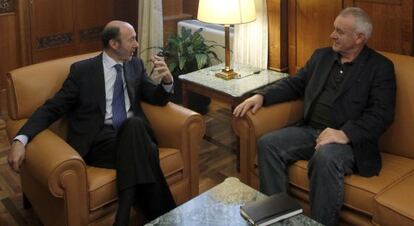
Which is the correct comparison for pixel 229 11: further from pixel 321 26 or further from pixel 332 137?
pixel 332 137

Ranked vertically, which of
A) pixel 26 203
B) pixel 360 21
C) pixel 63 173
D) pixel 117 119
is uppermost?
pixel 360 21

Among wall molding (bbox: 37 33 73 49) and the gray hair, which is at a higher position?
the gray hair

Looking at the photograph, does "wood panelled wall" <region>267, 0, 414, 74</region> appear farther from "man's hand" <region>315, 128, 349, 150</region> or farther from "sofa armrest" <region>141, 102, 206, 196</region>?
"sofa armrest" <region>141, 102, 206, 196</region>

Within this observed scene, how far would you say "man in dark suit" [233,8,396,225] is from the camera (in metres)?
2.36

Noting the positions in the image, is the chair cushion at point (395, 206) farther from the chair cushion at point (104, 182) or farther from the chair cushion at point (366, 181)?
the chair cushion at point (104, 182)

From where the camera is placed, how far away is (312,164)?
240cm

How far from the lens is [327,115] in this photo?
8.77ft

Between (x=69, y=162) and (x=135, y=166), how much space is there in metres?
0.31

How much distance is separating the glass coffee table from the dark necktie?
0.72 m

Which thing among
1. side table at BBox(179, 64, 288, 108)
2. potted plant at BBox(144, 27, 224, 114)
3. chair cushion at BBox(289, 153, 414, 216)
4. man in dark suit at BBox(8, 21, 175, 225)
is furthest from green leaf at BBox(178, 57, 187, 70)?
chair cushion at BBox(289, 153, 414, 216)

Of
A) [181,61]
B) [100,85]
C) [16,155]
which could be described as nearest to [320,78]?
[100,85]

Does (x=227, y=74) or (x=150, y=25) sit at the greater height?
(x=150, y=25)

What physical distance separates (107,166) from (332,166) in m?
1.02

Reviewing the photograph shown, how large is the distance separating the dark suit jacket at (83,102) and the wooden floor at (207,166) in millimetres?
563
